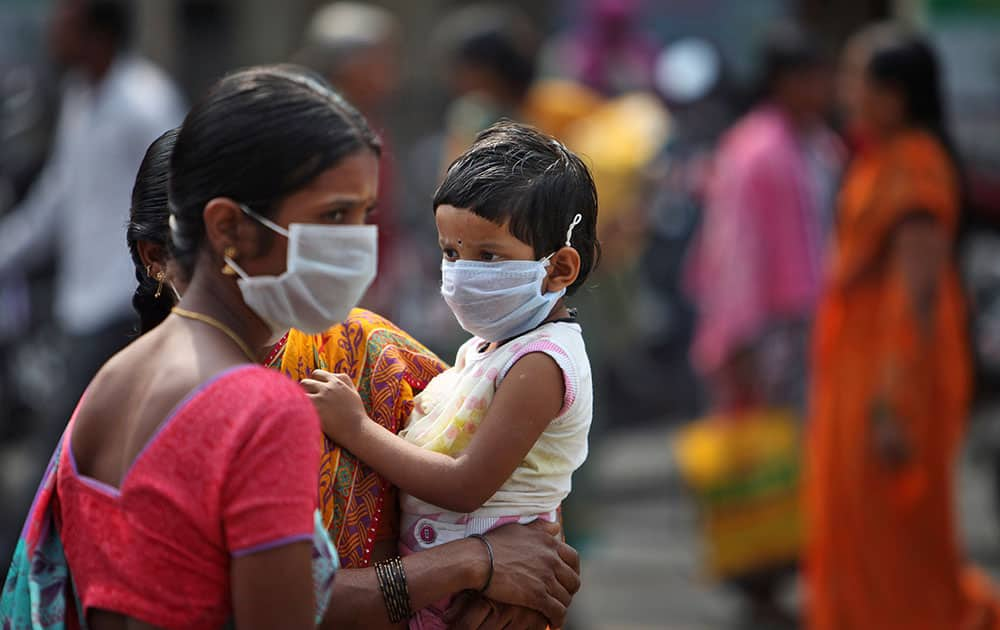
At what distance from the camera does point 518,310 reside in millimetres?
2131

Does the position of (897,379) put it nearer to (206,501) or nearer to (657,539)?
(657,539)

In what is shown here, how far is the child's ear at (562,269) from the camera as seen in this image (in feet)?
7.04

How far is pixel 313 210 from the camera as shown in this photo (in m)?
1.83

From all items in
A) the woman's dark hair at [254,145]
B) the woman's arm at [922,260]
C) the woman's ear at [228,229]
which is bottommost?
the woman's arm at [922,260]

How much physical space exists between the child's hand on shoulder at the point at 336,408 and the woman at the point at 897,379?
2.84 meters

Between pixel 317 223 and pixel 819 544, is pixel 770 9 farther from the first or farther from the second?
pixel 317 223

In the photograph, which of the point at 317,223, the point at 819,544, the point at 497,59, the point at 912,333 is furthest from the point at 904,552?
the point at 317,223

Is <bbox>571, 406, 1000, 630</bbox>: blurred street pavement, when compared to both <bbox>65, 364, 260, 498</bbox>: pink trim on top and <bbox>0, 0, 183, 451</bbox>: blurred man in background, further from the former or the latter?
<bbox>65, 364, 260, 498</bbox>: pink trim on top

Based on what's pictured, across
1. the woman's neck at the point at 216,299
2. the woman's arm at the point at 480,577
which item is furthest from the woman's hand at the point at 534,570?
the woman's neck at the point at 216,299

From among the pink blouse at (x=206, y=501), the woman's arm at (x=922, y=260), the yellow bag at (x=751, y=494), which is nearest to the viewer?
the pink blouse at (x=206, y=501)

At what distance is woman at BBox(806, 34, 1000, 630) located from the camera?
4520 mm

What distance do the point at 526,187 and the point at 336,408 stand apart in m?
0.40

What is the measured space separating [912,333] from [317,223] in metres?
3.06

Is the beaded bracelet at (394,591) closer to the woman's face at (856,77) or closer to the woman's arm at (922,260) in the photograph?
the woman's arm at (922,260)
